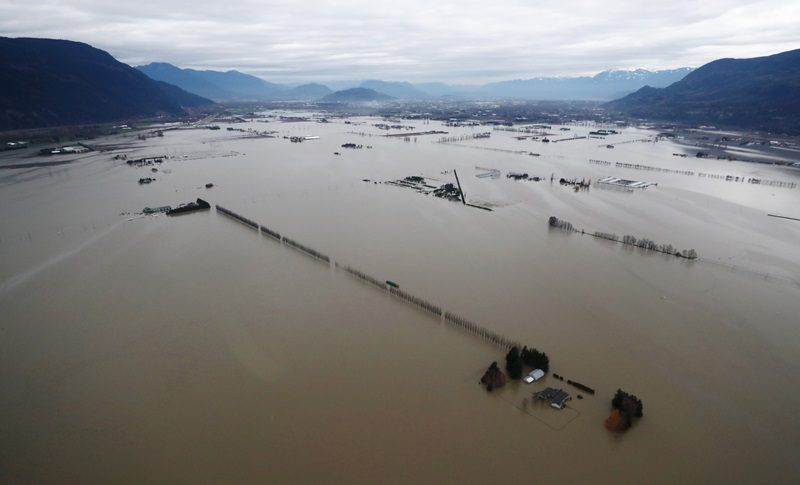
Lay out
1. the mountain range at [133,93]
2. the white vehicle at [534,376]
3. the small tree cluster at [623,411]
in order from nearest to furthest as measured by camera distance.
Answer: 1. the small tree cluster at [623,411]
2. the white vehicle at [534,376]
3. the mountain range at [133,93]

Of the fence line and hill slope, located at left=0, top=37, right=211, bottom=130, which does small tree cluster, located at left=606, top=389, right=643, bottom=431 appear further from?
hill slope, located at left=0, top=37, right=211, bottom=130

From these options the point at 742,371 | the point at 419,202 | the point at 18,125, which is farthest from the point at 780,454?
the point at 18,125

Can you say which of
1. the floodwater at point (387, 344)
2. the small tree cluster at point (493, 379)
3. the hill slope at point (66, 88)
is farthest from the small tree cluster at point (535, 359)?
the hill slope at point (66, 88)

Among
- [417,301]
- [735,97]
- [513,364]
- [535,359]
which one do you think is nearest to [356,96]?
[735,97]

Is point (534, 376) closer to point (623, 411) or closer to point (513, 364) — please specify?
point (513, 364)

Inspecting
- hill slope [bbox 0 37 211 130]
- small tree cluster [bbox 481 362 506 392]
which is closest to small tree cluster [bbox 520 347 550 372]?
small tree cluster [bbox 481 362 506 392]

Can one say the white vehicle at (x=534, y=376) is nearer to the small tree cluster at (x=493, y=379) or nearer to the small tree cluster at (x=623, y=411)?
the small tree cluster at (x=493, y=379)
